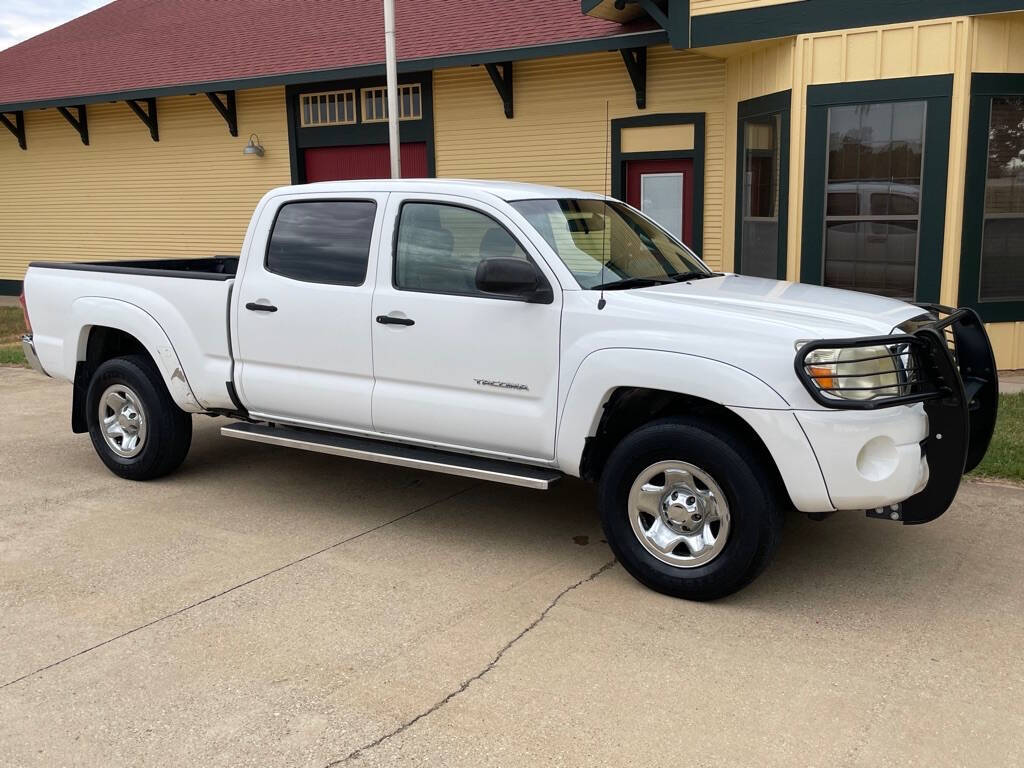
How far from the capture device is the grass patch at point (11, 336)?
Answer: 11.6m

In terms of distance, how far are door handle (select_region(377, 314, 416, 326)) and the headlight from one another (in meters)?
2.13

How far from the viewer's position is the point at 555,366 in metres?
4.81

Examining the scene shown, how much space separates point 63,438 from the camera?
7.90 m

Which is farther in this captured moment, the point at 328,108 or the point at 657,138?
the point at 328,108

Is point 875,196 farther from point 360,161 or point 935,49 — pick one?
point 360,161

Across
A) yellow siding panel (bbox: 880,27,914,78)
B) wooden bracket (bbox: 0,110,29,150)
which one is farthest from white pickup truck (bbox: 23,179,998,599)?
wooden bracket (bbox: 0,110,29,150)

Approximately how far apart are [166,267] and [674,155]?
6805 mm

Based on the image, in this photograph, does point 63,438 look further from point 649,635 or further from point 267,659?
point 649,635

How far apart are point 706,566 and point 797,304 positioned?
1334mm

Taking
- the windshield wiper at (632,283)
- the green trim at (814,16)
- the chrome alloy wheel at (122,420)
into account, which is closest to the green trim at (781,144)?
the green trim at (814,16)

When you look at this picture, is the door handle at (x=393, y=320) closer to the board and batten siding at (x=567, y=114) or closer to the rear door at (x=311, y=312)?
the rear door at (x=311, y=312)

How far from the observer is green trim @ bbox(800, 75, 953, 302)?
30.0 feet

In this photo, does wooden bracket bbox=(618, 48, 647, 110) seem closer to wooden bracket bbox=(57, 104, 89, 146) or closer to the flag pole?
the flag pole

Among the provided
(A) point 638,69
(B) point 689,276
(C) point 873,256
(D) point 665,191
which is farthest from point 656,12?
(B) point 689,276
